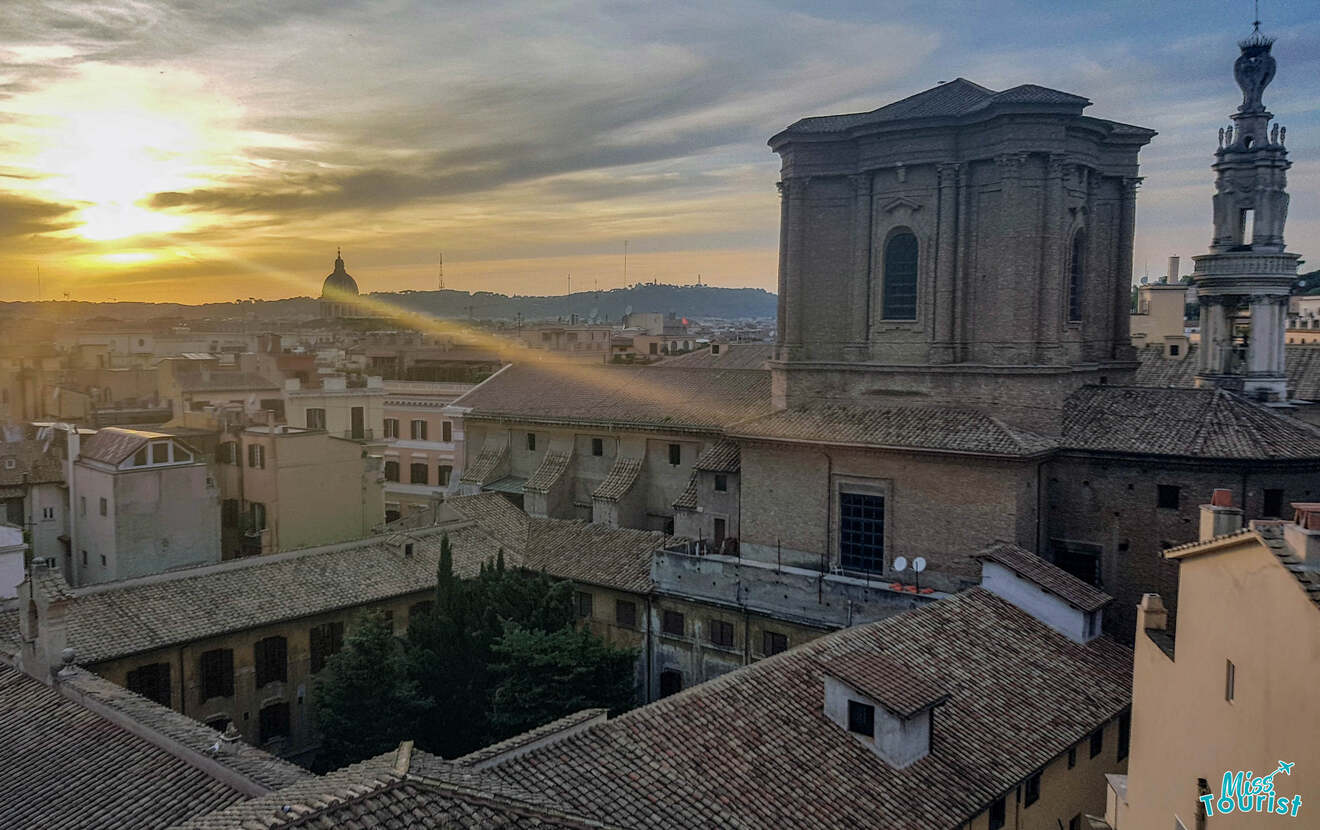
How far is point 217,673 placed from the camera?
24.5m

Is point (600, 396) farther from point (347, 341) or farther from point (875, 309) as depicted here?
point (347, 341)

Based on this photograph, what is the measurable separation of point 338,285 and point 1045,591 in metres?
117

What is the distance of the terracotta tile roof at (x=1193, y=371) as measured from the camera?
3669cm

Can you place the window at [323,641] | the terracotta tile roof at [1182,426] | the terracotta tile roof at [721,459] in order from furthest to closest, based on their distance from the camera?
the terracotta tile roof at [721,459]
the window at [323,641]
the terracotta tile roof at [1182,426]

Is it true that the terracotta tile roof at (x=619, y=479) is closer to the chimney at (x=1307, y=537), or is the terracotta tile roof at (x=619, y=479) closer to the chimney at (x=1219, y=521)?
the chimney at (x=1219, y=521)

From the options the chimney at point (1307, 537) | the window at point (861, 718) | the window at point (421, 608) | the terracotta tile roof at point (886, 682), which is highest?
the chimney at point (1307, 537)

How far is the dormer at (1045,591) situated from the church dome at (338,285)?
113044 mm

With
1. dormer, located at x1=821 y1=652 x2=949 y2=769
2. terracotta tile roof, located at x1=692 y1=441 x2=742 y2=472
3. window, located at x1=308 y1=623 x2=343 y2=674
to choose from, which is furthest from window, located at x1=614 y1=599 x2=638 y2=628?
dormer, located at x1=821 y1=652 x2=949 y2=769

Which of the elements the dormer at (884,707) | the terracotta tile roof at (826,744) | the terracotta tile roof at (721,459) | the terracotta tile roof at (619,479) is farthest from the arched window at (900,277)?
the dormer at (884,707)

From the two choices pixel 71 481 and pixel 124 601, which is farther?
pixel 71 481

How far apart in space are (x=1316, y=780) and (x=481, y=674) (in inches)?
710

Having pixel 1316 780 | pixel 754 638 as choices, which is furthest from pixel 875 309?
pixel 1316 780

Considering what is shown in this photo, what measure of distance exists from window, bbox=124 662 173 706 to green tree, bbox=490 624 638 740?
786cm

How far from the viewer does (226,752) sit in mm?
15500
